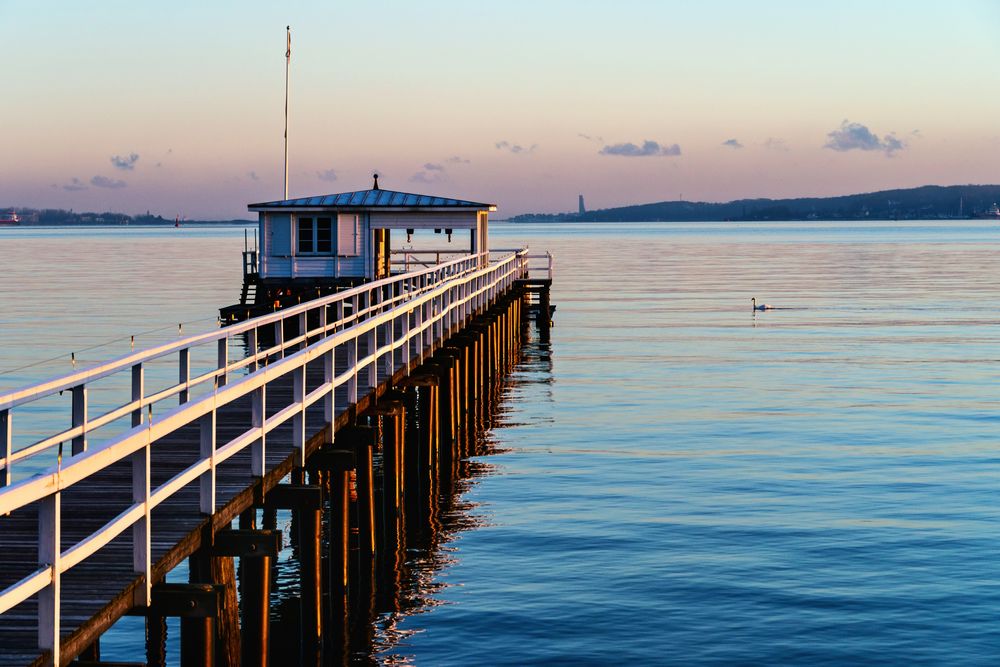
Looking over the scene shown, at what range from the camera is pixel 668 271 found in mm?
112688

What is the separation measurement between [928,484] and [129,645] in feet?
43.2

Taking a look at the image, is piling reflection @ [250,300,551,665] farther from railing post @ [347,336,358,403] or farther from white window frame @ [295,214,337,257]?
white window frame @ [295,214,337,257]

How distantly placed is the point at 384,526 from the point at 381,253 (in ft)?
91.6

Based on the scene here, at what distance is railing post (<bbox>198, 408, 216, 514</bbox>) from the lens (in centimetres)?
995

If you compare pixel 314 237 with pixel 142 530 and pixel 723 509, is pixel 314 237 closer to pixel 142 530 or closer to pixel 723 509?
pixel 723 509

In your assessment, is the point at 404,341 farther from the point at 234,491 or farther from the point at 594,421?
the point at 594,421

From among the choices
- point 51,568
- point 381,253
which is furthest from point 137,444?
point 381,253

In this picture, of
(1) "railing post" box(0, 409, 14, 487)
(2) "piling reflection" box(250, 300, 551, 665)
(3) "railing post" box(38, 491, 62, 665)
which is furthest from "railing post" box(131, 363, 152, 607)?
(2) "piling reflection" box(250, 300, 551, 665)

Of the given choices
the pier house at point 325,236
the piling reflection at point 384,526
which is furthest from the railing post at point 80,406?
the pier house at point 325,236

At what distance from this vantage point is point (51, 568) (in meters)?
6.73

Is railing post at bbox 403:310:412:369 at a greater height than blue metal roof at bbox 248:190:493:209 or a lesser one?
lesser

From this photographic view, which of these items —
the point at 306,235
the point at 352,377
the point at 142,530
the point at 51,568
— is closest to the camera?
the point at 51,568

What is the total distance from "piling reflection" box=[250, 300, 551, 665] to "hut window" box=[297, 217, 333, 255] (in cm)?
1581

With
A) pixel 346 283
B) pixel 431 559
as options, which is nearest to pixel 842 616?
pixel 431 559
